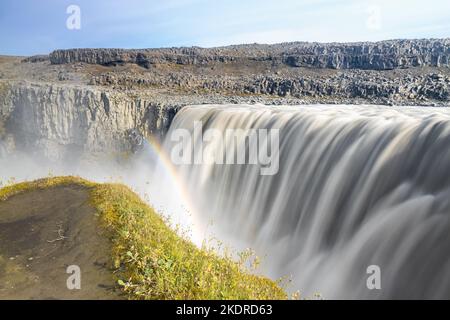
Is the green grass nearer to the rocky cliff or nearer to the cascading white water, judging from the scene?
the cascading white water

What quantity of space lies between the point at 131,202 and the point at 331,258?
6946 millimetres

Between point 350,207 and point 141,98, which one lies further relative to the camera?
point 141,98

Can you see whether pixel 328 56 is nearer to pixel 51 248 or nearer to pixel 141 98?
pixel 141 98

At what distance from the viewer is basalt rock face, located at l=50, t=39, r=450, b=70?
267 ft

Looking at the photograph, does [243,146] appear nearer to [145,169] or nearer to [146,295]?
[146,295]

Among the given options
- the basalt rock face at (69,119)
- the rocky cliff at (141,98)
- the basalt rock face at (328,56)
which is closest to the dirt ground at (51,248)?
the rocky cliff at (141,98)

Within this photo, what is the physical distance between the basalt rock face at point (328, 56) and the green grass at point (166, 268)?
81.5 meters

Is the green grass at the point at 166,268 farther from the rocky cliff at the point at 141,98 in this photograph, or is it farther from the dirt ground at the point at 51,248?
the rocky cliff at the point at 141,98

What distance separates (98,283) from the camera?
26.6 ft

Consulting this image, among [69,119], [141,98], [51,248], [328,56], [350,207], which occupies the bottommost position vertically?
[51,248]

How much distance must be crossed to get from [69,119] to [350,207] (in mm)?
44236

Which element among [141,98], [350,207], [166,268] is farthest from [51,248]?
[141,98]

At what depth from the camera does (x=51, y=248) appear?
1029 centimetres

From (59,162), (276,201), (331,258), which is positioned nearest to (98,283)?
(331,258)
